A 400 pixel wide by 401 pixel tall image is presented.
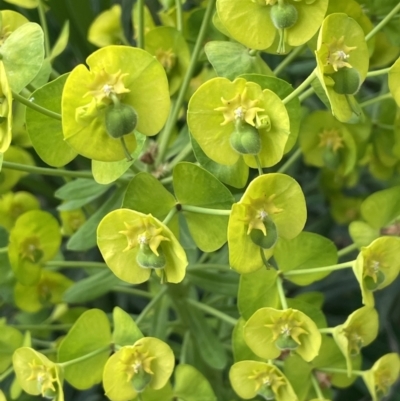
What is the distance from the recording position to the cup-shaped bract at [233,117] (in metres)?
0.85

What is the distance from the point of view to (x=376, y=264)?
97cm

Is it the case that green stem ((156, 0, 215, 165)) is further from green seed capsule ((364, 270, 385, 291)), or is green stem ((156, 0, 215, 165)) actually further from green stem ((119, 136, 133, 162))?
green seed capsule ((364, 270, 385, 291))

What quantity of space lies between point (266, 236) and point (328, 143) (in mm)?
497

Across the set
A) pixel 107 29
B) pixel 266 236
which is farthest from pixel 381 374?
pixel 107 29

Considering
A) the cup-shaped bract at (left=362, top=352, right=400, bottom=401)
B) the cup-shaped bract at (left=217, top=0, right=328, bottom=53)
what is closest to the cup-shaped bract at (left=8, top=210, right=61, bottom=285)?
the cup-shaped bract at (left=217, top=0, right=328, bottom=53)

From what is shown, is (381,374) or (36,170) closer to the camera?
(36,170)

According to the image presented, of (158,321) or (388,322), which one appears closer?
(158,321)

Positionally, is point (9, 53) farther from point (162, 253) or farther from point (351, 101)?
point (351, 101)

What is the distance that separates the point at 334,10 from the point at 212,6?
0.20 meters

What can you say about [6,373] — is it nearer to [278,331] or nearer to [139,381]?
[139,381]

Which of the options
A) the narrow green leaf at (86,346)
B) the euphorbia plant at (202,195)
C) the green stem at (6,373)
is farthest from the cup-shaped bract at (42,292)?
the narrow green leaf at (86,346)

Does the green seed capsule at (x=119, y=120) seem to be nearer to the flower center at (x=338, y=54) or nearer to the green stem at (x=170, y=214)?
the green stem at (x=170, y=214)

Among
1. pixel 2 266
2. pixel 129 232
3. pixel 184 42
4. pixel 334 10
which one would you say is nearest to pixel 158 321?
pixel 2 266

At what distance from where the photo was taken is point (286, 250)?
1.07m
